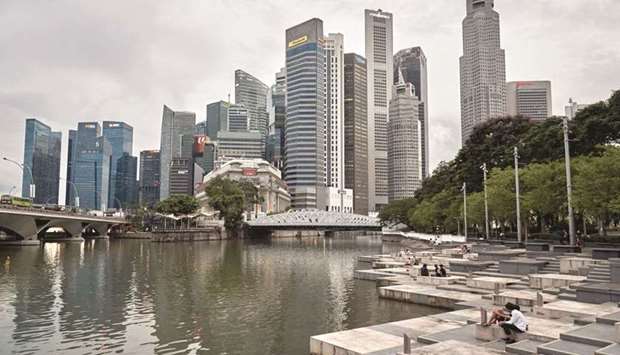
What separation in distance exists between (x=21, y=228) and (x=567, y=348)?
10159 cm

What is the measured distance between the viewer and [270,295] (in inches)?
1268

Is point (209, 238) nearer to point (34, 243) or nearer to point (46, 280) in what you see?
point (34, 243)

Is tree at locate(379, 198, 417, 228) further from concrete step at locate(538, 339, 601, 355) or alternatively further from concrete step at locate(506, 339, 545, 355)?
concrete step at locate(538, 339, 601, 355)

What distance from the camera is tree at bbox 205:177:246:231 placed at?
124 metres

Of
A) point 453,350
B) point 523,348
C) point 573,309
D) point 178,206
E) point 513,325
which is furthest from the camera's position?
point 178,206

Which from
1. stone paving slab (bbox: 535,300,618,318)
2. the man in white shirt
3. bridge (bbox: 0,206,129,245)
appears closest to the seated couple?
the man in white shirt

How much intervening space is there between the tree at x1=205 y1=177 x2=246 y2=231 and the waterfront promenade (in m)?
88.7

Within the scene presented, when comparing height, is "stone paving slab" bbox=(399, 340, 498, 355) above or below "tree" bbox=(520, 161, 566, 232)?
below

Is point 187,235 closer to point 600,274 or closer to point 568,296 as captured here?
point 600,274

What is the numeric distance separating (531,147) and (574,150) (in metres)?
8.22

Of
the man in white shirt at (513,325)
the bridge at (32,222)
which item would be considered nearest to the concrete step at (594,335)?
the man in white shirt at (513,325)

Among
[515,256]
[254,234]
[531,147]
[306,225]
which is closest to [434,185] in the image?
[306,225]

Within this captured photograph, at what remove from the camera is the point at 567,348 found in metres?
13.1

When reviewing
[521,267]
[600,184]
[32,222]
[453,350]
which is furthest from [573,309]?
[32,222]
